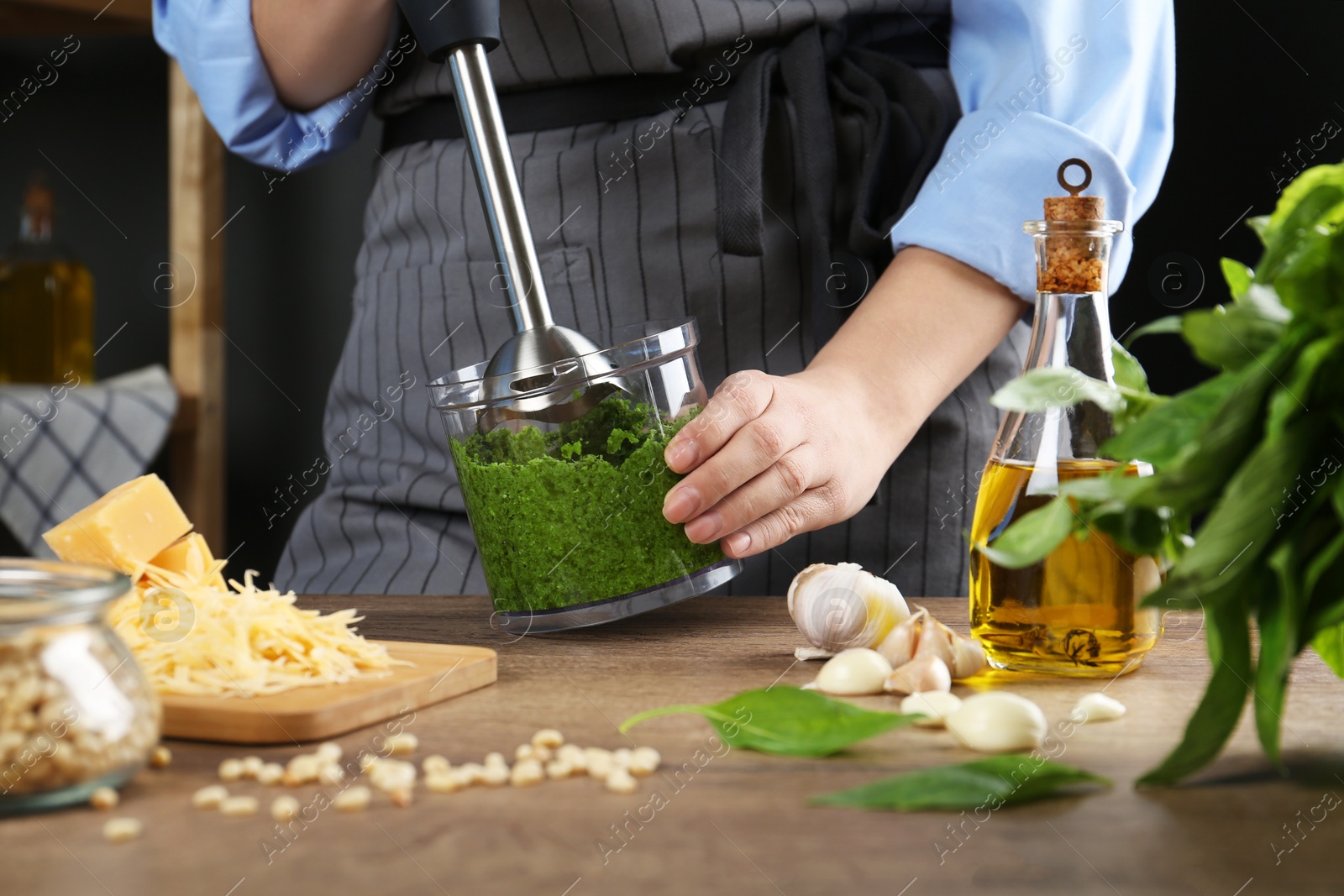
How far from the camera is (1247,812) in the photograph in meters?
0.39

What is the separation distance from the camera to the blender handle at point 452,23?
69 centimetres

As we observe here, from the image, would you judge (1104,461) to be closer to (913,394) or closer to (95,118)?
(913,394)

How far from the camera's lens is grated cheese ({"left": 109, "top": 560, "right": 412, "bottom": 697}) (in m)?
0.53

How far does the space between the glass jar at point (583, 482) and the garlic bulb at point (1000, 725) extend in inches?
8.8

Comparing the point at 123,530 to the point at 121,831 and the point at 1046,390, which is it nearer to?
the point at 121,831

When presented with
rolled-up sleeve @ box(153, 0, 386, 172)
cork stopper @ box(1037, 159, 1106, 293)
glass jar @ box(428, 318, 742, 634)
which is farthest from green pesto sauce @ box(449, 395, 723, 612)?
rolled-up sleeve @ box(153, 0, 386, 172)

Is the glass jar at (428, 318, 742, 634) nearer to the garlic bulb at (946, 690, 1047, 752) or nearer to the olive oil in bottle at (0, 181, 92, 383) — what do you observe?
the garlic bulb at (946, 690, 1047, 752)

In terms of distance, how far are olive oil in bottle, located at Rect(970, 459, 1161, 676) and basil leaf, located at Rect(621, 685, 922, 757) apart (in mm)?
128

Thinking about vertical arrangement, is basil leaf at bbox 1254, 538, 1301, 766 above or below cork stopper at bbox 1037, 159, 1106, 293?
below

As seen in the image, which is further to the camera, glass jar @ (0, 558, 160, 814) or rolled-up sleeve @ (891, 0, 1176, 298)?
rolled-up sleeve @ (891, 0, 1176, 298)

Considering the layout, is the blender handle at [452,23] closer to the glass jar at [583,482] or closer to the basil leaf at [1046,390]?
the glass jar at [583,482]

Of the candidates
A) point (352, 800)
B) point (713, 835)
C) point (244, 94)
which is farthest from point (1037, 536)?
point (244, 94)

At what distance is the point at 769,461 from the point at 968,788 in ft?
1.03

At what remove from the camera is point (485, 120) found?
0.70 m
